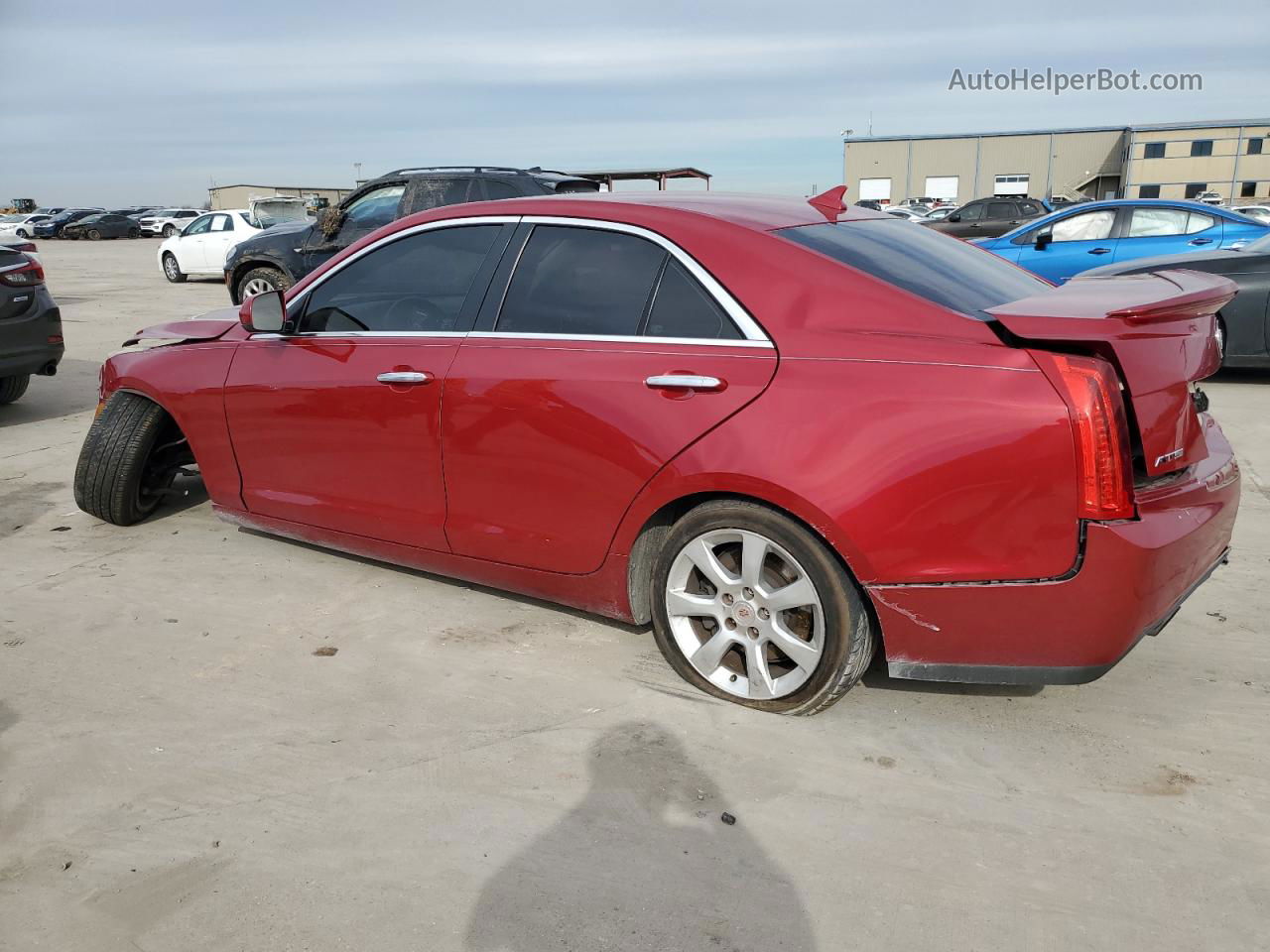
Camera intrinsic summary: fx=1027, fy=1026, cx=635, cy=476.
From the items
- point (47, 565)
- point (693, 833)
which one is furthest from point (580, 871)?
point (47, 565)

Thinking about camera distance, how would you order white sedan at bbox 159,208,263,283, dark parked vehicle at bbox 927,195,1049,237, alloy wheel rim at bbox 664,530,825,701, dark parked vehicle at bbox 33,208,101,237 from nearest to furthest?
alloy wheel rim at bbox 664,530,825,701 → white sedan at bbox 159,208,263,283 → dark parked vehicle at bbox 927,195,1049,237 → dark parked vehicle at bbox 33,208,101,237

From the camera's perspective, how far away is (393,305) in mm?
4031

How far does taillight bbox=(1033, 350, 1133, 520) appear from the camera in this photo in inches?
103

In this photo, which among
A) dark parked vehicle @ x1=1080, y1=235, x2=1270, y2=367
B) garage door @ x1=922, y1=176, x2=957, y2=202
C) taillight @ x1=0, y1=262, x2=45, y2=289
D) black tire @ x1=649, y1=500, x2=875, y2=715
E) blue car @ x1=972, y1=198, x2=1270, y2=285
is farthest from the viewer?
garage door @ x1=922, y1=176, x2=957, y2=202

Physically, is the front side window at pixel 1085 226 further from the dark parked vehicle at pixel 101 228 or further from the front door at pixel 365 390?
the dark parked vehicle at pixel 101 228

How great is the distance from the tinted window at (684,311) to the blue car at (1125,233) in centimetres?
818

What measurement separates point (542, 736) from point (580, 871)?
66 cm

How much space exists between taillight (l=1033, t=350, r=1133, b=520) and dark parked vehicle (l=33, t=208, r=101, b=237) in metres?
57.8

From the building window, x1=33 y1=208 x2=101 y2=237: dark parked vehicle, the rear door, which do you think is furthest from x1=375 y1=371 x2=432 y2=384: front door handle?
the building window

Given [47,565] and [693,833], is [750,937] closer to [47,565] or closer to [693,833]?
[693,833]

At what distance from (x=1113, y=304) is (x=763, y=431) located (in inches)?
39.8

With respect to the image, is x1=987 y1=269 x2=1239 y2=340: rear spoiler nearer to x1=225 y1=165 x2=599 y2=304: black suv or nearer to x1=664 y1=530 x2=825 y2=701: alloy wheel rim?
x1=664 y1=530 x2=825 y2=701: alloy wheel rim

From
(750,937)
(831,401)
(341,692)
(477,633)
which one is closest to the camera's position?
(750,937)

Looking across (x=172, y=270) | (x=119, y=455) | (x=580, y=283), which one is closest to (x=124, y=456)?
(x=119, y=455)
